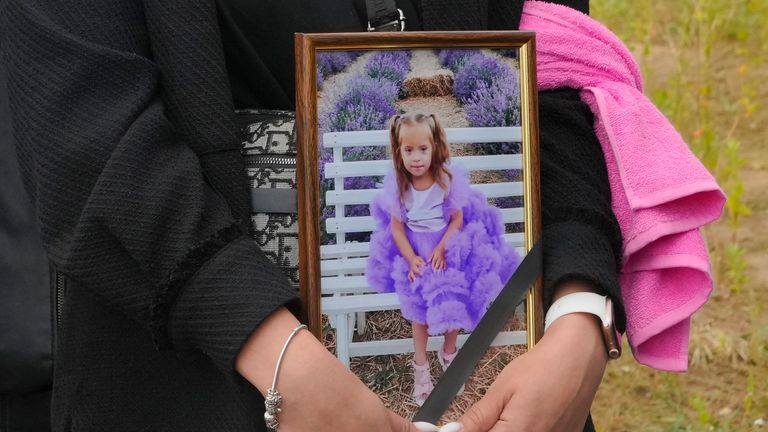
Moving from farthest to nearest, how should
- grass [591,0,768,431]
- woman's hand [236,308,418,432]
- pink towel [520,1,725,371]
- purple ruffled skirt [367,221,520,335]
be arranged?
grass [591,0,768,431]
pink towel [520,1,725,371]
purple ruffled skirt [367,221,520,335]
woman's hand [236,308,418,432]

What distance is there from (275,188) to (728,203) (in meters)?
2.36

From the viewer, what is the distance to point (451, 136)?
106 cm

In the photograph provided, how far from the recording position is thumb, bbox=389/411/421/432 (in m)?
0.97

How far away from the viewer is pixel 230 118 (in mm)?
1078

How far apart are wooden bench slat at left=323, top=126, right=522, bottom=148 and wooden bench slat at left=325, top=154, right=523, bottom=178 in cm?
2

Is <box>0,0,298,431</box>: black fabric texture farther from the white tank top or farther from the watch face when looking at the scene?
the watch face

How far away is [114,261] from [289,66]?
0.32 metres

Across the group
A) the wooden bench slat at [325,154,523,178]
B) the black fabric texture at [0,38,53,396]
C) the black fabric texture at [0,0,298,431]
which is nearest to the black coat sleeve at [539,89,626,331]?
the wooden bench slat at [325,154,523,178]

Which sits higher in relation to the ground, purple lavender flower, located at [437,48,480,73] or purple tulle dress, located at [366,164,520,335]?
purple lavender flower, located at [437,48,480,73]

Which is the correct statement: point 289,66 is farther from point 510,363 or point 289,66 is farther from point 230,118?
point 510,363

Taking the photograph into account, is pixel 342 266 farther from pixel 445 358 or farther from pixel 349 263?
pixel 445 358

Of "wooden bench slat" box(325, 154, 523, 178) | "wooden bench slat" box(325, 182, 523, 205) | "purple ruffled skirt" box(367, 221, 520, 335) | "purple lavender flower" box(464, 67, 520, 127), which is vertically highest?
"purple lavender flower" box(464, 67, 520, 127)

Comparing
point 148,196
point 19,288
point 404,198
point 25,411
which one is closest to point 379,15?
point 404,198

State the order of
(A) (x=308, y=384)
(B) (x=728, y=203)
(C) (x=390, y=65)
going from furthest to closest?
(B) (x=728, y=203) < (C) (x=390, y=65) < (A) (x=308, y=384)
